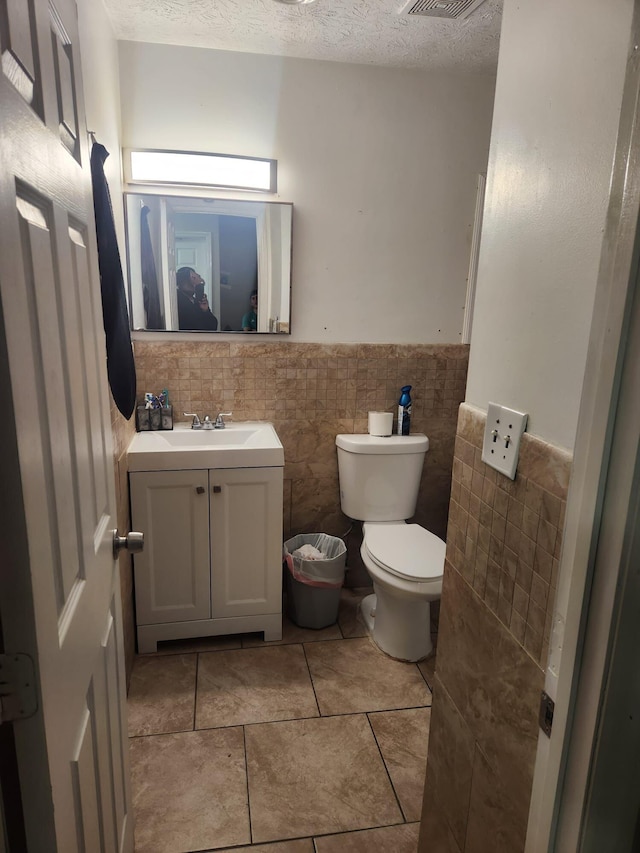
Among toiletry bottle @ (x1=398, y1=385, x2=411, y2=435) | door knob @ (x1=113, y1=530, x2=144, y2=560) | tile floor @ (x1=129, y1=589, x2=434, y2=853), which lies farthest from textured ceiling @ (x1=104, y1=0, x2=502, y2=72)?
tile floor @ (x1=129, y1=589, x2=434, y2=853)

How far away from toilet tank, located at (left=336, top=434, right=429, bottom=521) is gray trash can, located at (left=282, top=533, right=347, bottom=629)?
0.71 ft

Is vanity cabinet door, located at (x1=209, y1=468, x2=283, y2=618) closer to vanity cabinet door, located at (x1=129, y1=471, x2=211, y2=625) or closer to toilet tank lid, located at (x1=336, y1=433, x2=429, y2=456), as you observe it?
vanity cabinet door, located at (x1=129, y1=471, x2=211, y2=625)

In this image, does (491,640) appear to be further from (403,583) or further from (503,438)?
(403,583)

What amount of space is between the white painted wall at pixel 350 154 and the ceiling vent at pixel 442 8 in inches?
19.5

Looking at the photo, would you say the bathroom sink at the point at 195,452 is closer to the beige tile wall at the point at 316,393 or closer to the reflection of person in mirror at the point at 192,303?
the beige tile wall at the point at 316,393

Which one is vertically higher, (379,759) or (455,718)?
(455,718)

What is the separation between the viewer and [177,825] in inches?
60.2

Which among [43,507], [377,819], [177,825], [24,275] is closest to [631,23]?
[24,275]

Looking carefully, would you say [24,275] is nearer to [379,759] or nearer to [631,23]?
[631,23]

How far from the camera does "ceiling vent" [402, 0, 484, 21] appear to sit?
1.77m

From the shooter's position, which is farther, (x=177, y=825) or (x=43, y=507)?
(x=177, y=825)

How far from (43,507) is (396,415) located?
2123 mm

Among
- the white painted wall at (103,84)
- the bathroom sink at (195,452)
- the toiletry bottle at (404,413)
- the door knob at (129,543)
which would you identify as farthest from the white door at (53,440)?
the toiletry bottle at (404,413)

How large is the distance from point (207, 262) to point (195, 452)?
84 cm
